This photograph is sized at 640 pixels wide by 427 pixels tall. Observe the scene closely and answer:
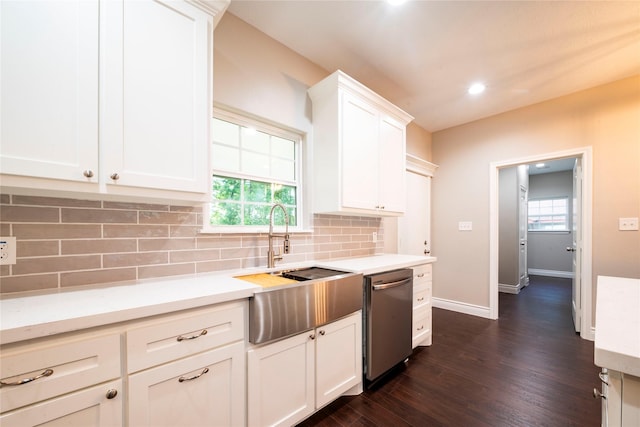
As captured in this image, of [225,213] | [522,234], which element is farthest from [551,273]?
[225,213]

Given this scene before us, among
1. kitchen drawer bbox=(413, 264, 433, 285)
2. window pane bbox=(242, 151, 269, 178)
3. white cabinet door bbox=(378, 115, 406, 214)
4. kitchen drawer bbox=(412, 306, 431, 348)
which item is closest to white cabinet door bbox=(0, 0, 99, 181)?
window pane bbox=(242, 151, 269, 178)

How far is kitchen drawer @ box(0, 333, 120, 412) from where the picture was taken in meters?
0.77

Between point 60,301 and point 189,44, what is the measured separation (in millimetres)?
1328

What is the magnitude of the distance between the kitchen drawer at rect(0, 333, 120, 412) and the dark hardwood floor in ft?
4.07

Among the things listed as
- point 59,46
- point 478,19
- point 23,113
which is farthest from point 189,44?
point 478,19

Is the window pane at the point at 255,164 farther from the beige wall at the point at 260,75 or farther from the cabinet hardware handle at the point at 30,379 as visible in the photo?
the cabinet hardware handle at the point at 30,379

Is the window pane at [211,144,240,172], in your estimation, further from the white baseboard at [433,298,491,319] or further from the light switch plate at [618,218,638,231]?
the light switch plate at [618,218,638,231]

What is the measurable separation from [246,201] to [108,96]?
1054mm

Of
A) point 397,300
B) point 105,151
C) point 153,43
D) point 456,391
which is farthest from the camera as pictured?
point 397,300

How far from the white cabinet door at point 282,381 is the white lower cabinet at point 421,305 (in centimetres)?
126

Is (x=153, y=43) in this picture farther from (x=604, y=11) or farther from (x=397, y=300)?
(x=604, y=11)

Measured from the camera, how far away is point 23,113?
0.95 metres

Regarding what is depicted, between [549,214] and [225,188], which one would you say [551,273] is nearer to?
[549,214]

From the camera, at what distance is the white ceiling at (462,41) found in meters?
1.81
